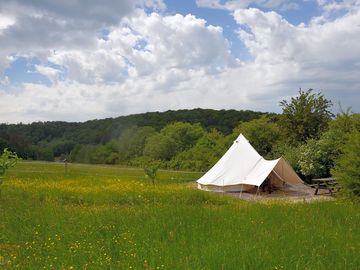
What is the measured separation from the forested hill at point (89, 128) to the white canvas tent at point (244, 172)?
149ft

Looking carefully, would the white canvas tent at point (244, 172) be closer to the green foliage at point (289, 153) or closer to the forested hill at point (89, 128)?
the green foliage at point (289, 153)

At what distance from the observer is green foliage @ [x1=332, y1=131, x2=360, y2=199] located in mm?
14949

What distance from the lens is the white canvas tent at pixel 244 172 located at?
80.7 ft

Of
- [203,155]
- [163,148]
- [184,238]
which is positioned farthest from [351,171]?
[163,148]

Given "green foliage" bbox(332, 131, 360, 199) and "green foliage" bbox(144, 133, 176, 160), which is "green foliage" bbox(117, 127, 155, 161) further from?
"green foliage" bbox(332, 131, 360, 199)

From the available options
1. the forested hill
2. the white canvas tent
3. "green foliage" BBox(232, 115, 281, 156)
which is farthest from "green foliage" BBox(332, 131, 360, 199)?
the forested hill

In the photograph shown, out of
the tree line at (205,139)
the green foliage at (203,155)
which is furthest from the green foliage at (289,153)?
the green foliage at (203,155)

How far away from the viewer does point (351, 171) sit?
15133mm

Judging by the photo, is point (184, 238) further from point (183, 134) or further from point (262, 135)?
point (183, 134)

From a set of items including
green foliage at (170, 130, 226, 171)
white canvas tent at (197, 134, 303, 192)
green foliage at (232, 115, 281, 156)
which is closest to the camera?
white canvas tent at (197, 134, 303, 192)

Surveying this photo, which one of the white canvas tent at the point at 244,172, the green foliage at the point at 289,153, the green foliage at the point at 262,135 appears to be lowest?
the white canvas tent at the point at 244,172

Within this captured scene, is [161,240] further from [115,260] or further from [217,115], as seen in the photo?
[217,115]

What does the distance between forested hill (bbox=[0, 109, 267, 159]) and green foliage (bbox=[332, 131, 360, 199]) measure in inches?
2218

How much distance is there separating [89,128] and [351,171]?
9325 cm
